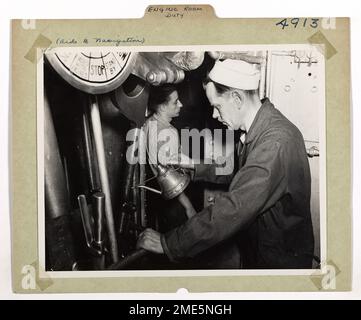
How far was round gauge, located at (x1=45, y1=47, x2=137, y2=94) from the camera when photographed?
1321 millimetres

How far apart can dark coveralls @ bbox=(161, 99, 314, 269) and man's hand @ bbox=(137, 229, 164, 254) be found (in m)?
0.02

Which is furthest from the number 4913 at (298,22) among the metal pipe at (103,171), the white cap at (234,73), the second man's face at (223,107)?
the metal pipe at (103,171)

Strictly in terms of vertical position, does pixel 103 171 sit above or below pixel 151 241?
above

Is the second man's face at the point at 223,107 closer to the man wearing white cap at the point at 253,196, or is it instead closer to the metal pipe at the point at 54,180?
the man wearing white cap at the point at 253,196

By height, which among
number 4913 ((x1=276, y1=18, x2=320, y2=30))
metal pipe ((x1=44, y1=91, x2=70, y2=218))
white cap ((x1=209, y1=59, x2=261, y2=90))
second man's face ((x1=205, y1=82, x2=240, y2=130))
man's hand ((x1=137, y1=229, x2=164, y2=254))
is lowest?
man's hand ((x1=137, y1=229, x2=164, y2=254))

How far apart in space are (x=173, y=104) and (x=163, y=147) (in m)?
0.13

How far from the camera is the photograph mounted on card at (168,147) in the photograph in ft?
4.33

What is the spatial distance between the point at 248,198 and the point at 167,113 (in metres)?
0.35

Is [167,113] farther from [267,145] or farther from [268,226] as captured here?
[268,226]

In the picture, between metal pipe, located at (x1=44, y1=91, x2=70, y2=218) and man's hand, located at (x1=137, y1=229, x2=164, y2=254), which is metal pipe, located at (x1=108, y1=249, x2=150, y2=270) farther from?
metal pipe, located at (x1=44, y1=91, x2=70, y2=218)

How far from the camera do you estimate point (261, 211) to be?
1.29 metres

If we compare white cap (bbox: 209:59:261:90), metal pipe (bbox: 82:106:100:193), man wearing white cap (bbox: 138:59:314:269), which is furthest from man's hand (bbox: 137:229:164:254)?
white cap (bbox: 209:59:261:90)

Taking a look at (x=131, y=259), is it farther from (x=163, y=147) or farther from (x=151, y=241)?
(x=163, y=147)

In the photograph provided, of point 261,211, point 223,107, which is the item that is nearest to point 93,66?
point 223,107
